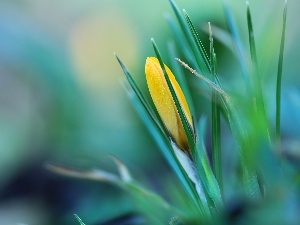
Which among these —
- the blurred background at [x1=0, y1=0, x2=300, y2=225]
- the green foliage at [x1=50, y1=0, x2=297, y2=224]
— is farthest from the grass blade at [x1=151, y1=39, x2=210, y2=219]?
the blurred background at [x1=0, y1=0, x2=300, y2=225]

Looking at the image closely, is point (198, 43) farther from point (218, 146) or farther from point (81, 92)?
point (81, 92)

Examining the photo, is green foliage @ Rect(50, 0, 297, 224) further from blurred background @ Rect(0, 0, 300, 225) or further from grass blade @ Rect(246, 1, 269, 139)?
blurred background @ Rect(0, 0, 300, 225)

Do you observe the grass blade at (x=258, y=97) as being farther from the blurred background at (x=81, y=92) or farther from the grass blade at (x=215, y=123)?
the blurred background at (x=81, y=92)

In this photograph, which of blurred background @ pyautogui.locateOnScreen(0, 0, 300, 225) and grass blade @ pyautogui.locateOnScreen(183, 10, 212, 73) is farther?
blurred background @ pyautogui.locateOnScreen(0, 0, 300, 225)

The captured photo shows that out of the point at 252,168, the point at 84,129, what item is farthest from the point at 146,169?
the point at 252,168

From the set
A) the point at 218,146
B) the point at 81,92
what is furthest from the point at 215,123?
the point at 81,92

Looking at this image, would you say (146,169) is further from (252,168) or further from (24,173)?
(252,168)

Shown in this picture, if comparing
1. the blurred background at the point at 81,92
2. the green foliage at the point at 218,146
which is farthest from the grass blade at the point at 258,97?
the blurred background at the point at 81,92
